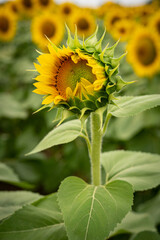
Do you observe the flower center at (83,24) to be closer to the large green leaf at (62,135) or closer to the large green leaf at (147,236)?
the large green leaf at (62,135)

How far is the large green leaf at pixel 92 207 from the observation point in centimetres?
67

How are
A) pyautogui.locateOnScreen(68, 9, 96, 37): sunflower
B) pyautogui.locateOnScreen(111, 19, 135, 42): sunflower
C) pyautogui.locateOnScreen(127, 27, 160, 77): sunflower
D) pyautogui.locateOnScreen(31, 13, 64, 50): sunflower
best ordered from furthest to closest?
1. pyautogui.locateOnScreen(68, 9, 96, 37): sunflower
2. pyautogui.locateOnScreen(31, 13, 64, 50): sunflower
3. pyautogui.locateOnScreen(111, 19, 135, 42): sunflower
4. pyautogui.locateOnScreen(127, 27, 160, 77): sunflower

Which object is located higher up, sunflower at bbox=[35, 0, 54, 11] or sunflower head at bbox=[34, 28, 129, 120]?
sunflower at bbox=[35, 0, 54, 11]

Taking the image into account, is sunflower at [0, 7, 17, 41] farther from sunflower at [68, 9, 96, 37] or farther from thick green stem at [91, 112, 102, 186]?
thick green stem at [91, 112, 102, 186]

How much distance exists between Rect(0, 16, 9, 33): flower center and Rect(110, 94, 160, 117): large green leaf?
2.72 m

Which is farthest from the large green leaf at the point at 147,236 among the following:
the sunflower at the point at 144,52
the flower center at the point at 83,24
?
the flower center at the point at 83,24

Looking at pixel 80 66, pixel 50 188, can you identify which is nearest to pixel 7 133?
pixel 50 188

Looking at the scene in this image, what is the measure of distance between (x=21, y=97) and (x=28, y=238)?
196 centimetres

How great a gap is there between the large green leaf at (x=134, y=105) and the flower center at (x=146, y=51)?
1.48 meters

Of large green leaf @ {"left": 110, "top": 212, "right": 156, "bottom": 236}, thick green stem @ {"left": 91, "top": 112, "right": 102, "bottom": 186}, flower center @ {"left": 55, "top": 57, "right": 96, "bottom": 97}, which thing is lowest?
large green leaf @ {"left": 110, "top": 212, "right": 156, "bottom": 236}

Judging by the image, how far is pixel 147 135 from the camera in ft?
7.06

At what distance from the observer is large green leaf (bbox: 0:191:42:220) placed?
90cm

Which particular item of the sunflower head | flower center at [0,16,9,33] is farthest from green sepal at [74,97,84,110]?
flower center at [0,16,9,33]

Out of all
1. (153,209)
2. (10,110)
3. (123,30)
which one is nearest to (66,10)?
(123,30)
